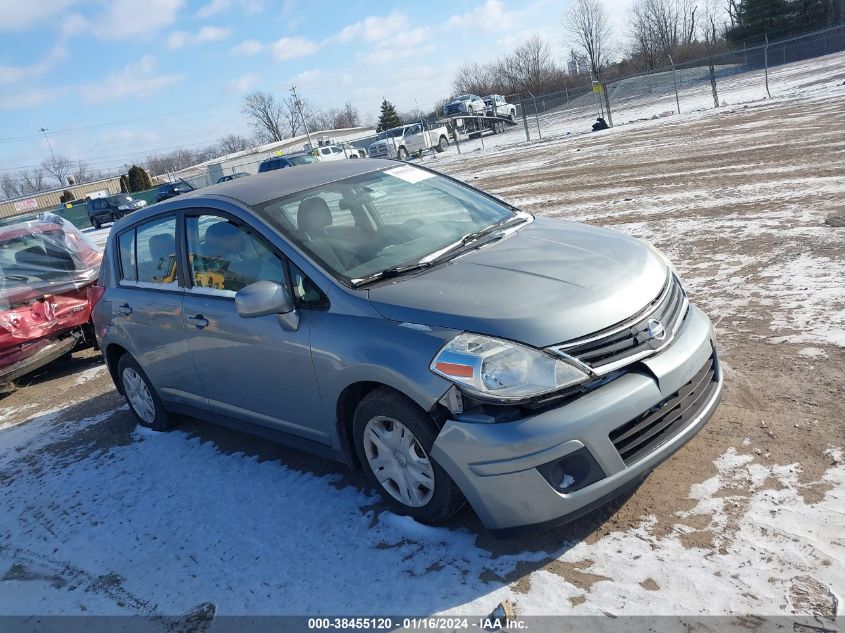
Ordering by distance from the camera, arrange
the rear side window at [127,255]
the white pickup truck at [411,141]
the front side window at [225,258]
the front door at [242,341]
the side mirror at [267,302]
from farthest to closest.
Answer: the white pickup truck at [411,141] → the rear side window at [127,255] → the front side window at [225,258] → the front door at [242,341] → the side mirror at [267,302]

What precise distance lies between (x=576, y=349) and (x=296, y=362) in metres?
1.55

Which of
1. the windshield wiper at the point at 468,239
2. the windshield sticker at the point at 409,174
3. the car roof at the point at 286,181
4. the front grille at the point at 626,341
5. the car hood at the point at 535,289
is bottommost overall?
the front grille at the point at 626,341

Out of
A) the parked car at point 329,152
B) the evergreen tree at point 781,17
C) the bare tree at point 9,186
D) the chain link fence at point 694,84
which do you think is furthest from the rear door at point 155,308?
the bare tree at point 9,186

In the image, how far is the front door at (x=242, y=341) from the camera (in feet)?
12.3

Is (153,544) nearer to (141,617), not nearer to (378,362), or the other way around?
(141,617)

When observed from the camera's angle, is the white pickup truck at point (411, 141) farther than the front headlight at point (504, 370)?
Yes

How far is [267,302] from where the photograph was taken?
3.58 m

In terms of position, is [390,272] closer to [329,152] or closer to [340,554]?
[340,554]

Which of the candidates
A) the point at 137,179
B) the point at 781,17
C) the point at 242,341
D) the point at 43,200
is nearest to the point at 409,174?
the point at 242,341

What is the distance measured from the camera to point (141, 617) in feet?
10.6

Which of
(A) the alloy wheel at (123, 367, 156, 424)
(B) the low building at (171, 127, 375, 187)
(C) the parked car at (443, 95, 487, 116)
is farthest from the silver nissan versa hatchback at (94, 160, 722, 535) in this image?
(B) the low building at (171, 127, 375, 187)

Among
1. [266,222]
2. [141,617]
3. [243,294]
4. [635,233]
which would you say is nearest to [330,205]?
[266,222]

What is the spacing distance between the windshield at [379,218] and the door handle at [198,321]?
→ 0.84 meters

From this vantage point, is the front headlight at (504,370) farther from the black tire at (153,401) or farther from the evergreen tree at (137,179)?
the evergreen tree at (137,179)
